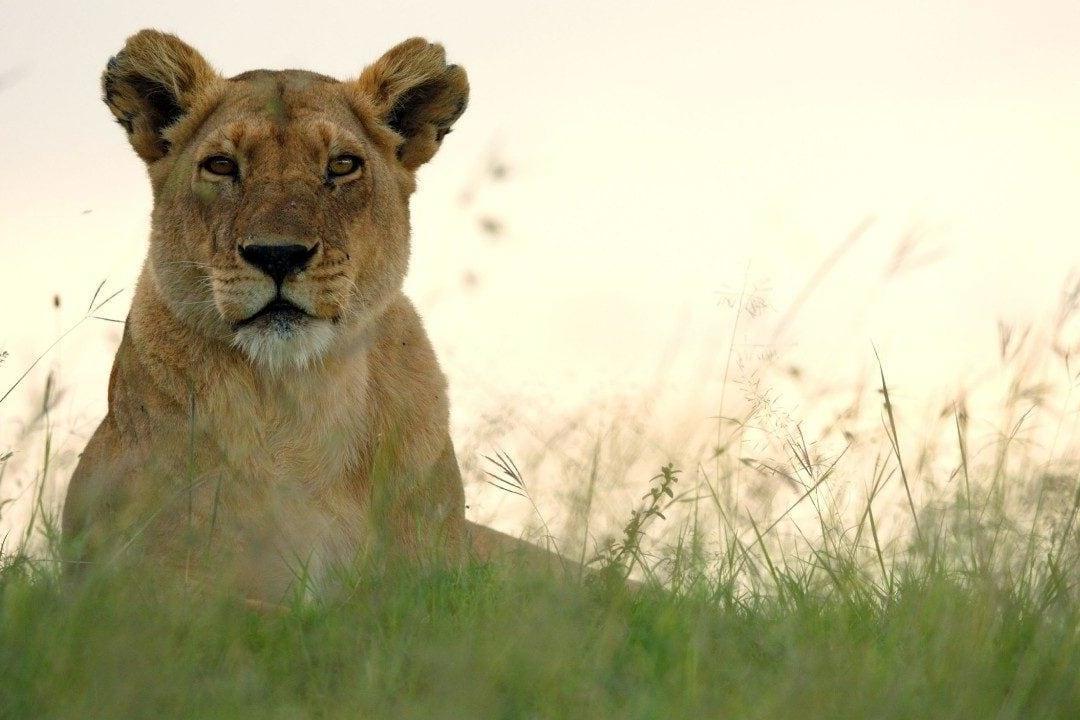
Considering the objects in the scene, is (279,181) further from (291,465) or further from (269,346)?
(291,465)

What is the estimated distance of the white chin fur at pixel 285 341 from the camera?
3.85 m

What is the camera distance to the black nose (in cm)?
377

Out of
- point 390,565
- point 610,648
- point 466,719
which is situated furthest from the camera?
point 390,565

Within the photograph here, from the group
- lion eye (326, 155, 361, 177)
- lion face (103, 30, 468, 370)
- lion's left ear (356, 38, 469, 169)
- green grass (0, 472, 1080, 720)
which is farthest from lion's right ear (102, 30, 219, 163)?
green grass (0, 472, 1080, 720)

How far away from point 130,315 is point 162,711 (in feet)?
7.82

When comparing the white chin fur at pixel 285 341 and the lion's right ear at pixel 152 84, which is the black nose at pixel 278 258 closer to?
the white chin fur at pixel 285 341

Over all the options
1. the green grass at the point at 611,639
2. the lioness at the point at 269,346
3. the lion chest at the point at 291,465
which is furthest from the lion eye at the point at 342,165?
the green grass at the point at 611,639

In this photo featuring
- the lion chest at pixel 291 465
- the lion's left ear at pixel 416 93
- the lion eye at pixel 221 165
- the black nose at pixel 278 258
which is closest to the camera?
the black nose at pixel 278 258

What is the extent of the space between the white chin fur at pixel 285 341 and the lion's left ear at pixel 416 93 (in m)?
1.01

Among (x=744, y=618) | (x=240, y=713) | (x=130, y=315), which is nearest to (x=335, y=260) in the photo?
(x=130, y=315)

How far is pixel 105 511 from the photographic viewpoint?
3.82 m

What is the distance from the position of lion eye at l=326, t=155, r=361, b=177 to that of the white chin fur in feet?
1.72

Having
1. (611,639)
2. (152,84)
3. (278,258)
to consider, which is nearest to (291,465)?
(278,258)

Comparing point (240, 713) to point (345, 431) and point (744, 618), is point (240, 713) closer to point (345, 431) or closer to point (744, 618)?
point (744, 618)
